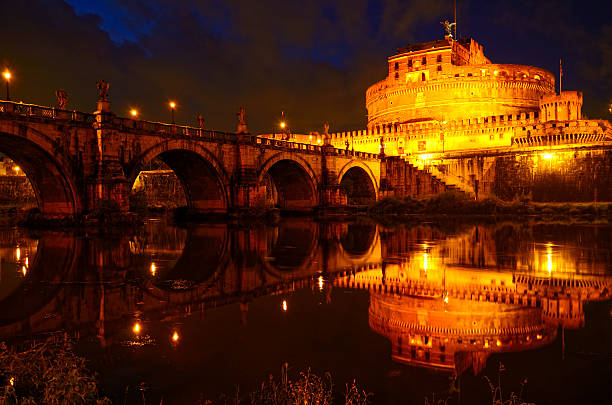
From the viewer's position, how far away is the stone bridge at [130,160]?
79.1 ft

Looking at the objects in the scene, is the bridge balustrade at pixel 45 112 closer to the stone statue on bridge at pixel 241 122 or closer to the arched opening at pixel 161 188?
the stone statue on bridge at pixel 241 122

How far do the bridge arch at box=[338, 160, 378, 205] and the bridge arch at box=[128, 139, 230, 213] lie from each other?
21.4m

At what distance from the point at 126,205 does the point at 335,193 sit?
80.5ft

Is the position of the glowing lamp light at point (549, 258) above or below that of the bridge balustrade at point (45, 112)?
below

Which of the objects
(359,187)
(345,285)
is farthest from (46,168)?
(359,187)

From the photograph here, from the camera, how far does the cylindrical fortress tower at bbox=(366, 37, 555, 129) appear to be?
80.9m

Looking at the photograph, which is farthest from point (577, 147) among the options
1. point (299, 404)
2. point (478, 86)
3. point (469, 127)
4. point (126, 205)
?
point (299, 404)

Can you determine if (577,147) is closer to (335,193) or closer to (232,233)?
(335,193)

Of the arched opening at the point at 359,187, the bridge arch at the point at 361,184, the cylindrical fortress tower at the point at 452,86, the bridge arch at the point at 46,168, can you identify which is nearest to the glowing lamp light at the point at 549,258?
the bridge arch at the point at 46,168

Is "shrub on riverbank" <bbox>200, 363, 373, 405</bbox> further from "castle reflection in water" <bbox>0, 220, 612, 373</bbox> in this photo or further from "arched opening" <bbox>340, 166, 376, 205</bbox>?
"arched opening" <bbox>340, 166, 376, 205</bbox>

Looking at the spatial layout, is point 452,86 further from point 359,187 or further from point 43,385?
point 43,385

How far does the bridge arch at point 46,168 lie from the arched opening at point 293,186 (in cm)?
2222

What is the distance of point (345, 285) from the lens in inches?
417

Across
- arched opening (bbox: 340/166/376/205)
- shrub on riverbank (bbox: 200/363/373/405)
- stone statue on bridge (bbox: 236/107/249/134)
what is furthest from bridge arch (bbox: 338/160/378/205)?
shrub on riverbank (bbox: 200/363/373/405)
